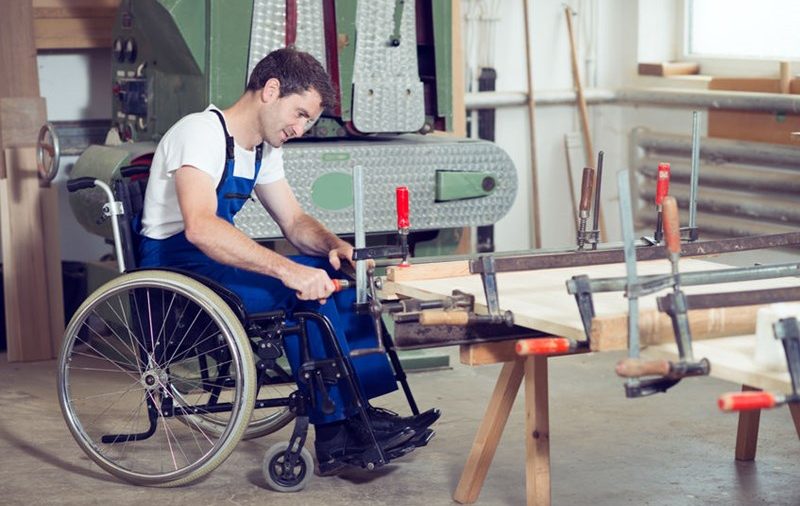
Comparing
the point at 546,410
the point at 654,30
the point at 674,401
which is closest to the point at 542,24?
the point at 654,30

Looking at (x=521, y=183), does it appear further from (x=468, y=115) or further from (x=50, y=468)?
(x=50, y=468)

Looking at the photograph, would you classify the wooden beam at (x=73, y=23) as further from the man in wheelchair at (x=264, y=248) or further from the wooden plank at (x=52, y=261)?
the man in wheelchair at (x=264, y=248)

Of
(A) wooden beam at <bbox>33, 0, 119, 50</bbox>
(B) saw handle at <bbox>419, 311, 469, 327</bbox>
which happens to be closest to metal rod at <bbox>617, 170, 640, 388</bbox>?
(B) saw handle at <bbox>419, 311, 469, 327</bbox>

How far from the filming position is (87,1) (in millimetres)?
5430

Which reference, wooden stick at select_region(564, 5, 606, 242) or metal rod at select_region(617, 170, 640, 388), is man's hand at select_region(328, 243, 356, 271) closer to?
metal rod at select_region(617, 170, 640, 388)

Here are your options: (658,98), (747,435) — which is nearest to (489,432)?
(747,435)

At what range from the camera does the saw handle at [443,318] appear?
2783 mm

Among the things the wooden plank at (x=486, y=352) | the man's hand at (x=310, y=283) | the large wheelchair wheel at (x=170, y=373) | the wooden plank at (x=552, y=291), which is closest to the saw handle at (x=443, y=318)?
the wooden plank at (x=552, y=291)

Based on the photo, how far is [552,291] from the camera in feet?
9.94

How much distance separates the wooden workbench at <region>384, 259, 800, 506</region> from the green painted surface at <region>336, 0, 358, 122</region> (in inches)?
60.4

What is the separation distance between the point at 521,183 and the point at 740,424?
2693 mm

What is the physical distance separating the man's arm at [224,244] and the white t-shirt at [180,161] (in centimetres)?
5

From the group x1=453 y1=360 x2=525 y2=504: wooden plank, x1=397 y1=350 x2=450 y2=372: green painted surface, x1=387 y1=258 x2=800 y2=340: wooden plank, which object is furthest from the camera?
x1=397 y1=350 x2=450 y2=372: green painted surface

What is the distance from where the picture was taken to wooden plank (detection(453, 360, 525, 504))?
130 inches
